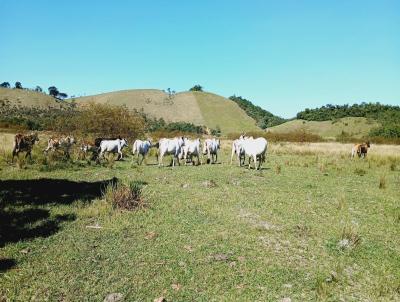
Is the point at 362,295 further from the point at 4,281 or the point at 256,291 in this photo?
the point at 4,281

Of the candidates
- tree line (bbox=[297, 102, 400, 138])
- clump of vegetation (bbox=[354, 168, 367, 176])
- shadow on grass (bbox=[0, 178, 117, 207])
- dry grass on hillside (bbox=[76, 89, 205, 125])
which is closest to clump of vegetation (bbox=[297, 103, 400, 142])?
tree line (bbox=[297, 102, 400, 138])

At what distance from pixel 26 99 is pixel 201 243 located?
117 m

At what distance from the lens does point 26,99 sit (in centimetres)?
11369

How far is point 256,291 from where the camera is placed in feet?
24.2

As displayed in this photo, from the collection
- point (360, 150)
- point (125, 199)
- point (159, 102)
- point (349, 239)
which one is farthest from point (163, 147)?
point (159, 102)

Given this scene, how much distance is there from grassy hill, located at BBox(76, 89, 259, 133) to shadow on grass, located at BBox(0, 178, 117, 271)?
10601cm

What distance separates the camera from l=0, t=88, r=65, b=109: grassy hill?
109m

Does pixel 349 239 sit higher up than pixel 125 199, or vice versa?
pixel 125 199

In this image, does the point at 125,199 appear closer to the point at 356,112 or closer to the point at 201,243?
the point at 201,243

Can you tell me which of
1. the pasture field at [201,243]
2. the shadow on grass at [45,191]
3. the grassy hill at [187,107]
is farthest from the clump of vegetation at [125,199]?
the grassy hill at [187,107]

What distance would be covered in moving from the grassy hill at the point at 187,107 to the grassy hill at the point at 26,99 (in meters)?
9.23

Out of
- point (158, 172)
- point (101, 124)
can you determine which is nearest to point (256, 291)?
point (158, 172)

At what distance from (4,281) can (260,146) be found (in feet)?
54.5

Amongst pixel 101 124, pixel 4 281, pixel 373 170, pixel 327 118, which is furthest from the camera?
pixel 327 118
